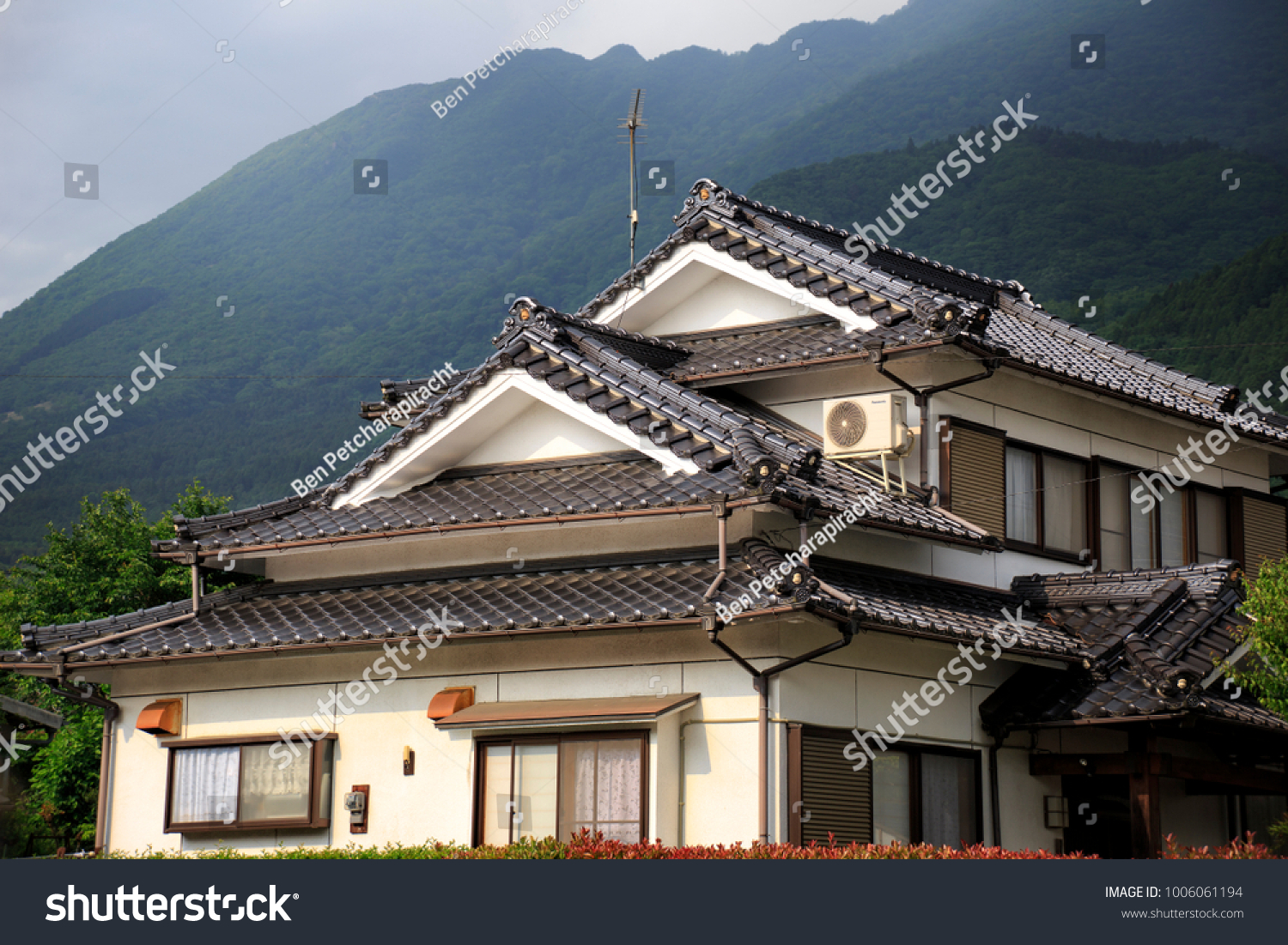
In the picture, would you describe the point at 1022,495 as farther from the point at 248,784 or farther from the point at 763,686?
the point at 248,784

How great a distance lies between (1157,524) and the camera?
18.6 meters

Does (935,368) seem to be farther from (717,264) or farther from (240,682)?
(240,682)

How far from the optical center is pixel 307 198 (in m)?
128

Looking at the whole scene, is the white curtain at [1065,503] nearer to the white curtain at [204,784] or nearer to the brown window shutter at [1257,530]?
the brown window shutter at [1257,530]

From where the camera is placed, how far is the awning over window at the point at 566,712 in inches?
504

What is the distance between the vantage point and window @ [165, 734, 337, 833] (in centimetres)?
1464

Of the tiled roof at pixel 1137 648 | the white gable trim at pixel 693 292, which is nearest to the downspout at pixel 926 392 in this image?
the white gable trim at pixel 693 292

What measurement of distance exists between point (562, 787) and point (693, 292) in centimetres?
825

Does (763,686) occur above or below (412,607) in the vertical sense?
below

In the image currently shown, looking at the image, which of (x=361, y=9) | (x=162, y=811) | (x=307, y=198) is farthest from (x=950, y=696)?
(x=361, y=9)

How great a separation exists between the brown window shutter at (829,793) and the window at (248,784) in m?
5.41

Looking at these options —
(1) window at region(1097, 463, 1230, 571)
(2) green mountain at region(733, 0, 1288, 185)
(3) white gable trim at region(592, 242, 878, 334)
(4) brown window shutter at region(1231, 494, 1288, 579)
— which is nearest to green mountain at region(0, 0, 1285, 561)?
(2) green mountain at region(733, 0, 1288, 185)

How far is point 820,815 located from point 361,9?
436 ft

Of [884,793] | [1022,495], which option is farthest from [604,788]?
[1022,495]
